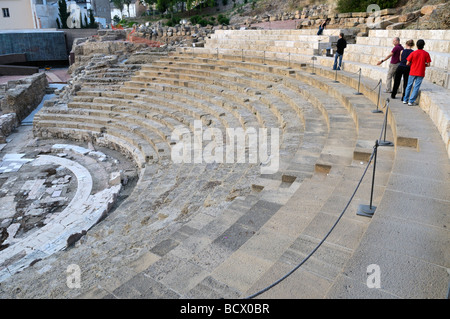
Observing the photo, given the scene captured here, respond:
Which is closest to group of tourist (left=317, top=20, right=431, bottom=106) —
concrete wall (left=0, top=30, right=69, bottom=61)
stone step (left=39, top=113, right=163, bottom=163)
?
stone step (left=39, top=113, right=163, bottom=163)

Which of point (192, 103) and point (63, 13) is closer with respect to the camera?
point (192, 103)

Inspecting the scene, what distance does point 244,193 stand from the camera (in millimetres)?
5555

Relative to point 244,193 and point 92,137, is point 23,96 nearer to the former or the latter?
point 92,137

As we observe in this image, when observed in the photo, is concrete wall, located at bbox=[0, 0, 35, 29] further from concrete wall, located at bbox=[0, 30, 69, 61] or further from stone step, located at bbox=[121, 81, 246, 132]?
stone step, located at bbox=[121, 81, 246, 132]

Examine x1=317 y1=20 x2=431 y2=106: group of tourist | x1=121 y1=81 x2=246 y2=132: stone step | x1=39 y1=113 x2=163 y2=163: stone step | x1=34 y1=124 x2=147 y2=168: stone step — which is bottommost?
x1=34 y1=124 x2=147 y2=168: stone step

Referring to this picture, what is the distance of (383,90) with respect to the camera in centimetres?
798

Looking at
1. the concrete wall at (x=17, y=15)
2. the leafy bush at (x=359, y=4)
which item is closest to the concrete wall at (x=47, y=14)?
the concrete wall at (x=17, y=15)

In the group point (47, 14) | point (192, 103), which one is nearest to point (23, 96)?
point (192, 103)

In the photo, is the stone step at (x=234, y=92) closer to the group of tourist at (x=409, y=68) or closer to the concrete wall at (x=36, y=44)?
the group of tourist at (x=409, y=68)

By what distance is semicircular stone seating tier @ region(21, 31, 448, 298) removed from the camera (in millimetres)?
3033

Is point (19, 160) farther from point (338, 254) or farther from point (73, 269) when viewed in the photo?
point (338, 254)

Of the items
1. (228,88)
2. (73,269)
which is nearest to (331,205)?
(73,269)

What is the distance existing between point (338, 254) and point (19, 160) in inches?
496
